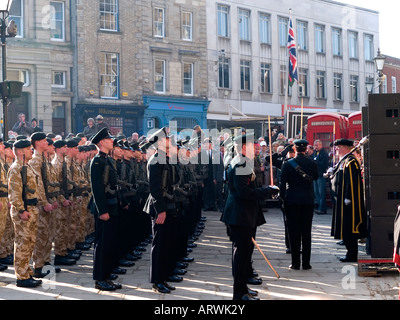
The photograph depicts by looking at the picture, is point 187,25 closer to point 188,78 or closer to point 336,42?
point 188,78

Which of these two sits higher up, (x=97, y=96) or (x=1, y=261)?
(x=97, y=96)

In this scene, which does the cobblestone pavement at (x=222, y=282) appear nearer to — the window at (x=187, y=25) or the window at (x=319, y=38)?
the window at (x=187, y=25)

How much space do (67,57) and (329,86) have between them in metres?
21.5

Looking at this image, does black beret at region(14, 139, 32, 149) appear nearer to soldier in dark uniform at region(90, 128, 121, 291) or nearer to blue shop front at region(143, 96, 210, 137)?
soldier in dark uniform at region(90, 128, 121, 291)

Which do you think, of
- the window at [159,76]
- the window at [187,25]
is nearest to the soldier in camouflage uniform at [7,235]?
the window at [159,76]

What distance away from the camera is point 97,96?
32.1 metres

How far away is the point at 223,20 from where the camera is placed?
127 ft

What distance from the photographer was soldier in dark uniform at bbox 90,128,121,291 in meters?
9.26

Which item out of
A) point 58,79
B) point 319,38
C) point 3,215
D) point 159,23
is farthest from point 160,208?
point 319,38

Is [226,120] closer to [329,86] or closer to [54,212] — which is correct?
[329,86]

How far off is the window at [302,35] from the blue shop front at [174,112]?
10711mm

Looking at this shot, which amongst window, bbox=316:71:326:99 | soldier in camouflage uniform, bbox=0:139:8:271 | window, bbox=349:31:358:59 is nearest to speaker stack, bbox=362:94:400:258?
soldier in camouflage uniform, bbox=0:139:8:271
